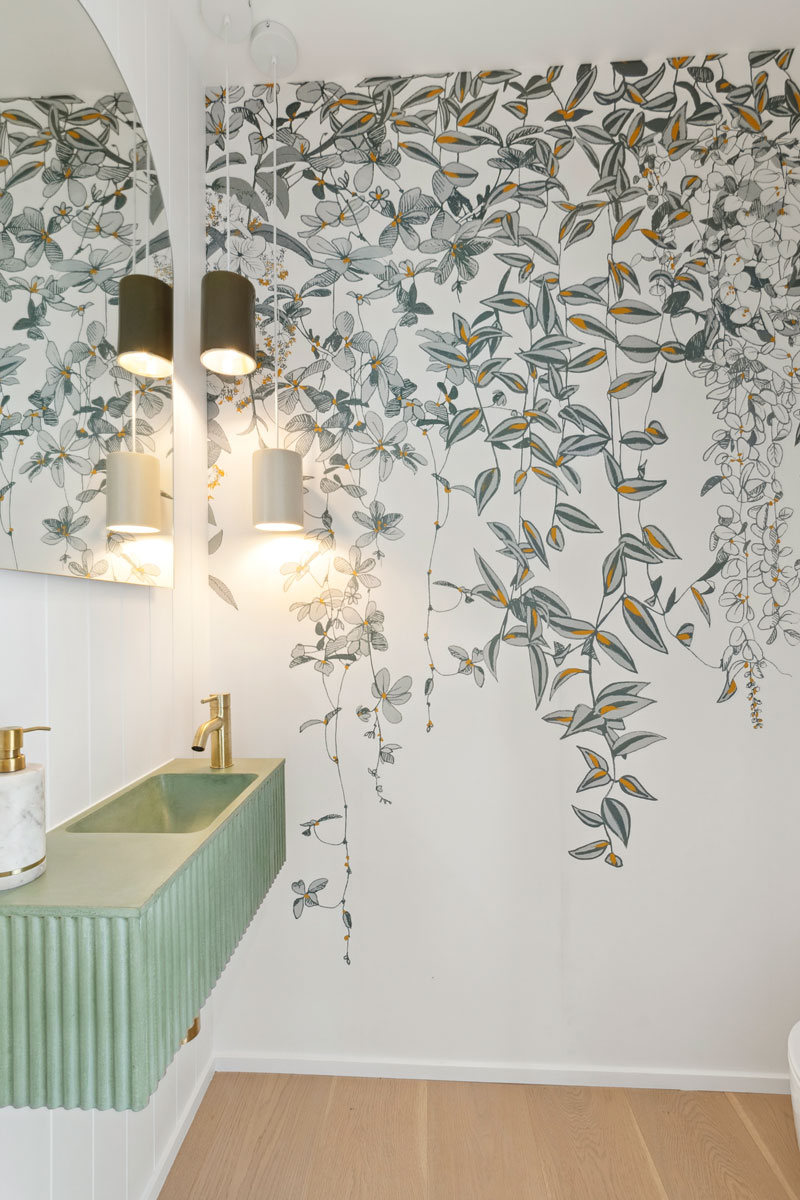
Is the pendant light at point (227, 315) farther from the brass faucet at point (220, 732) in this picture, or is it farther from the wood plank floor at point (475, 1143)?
the wood plank floor at point (475, 1143)

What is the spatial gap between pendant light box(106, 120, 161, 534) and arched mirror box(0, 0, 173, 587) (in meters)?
0.01

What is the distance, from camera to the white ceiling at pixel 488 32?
1.81 meters

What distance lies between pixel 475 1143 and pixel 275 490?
5.33 feet

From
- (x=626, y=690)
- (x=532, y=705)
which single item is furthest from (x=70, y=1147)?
(x=626, y=690)

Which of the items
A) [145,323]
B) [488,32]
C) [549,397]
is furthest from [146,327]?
[488,32]

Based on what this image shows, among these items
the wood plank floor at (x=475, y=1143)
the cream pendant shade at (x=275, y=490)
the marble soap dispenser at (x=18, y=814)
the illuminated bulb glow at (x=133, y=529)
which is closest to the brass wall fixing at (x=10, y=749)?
the marble soap dispenser at (x=18, y=814)

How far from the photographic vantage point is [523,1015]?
6.55ft

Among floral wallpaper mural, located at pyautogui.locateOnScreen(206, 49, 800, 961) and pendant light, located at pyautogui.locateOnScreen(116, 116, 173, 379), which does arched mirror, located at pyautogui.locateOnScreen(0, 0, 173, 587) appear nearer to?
pendant light, located at pyautogui.locateOnScreen(116, 116, 173, 379)

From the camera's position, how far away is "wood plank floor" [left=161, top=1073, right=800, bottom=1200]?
5.38ft

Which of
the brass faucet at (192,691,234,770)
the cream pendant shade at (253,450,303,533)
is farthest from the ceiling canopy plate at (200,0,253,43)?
the brass faucet at (192,691,234,770)

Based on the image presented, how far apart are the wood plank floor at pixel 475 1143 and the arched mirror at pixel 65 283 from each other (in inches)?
53.4

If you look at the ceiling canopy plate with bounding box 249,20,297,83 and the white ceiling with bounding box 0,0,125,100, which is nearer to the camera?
the white ceiling with bounding box 0,0,125,100

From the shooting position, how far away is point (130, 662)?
159cm

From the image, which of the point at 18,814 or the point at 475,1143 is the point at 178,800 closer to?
the point at 18,814
